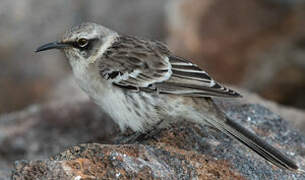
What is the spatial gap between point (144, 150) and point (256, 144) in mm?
1413

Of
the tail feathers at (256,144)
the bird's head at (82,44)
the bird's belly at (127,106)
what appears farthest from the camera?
the bird's head at (82,44)

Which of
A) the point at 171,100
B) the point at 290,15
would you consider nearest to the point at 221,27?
the point at 290,15

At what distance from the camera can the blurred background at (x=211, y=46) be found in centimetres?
1250

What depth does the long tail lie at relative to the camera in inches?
248

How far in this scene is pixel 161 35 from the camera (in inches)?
549

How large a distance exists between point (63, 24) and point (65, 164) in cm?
915

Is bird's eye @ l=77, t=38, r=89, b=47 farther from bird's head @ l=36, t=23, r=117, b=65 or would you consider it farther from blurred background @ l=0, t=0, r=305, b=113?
blurred background @ l=0, t=0, r=305, b=113

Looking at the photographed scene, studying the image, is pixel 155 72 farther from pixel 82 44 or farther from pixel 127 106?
pixel 82 44

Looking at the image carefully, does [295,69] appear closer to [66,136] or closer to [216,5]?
[216,5]

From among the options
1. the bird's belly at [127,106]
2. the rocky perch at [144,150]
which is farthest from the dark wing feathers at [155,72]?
the rocky perch at [144,150]

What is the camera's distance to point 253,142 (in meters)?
6.48

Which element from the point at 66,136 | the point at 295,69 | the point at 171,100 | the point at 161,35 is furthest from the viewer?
the point at 161,35

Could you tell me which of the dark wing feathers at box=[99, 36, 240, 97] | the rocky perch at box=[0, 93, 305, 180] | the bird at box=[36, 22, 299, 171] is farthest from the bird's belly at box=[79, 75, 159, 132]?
the rocky perch at box=[0, 93, 305, 180]

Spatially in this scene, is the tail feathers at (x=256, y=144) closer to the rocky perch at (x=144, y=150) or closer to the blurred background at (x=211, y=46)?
the rocky perch at (x=144, y=150)
